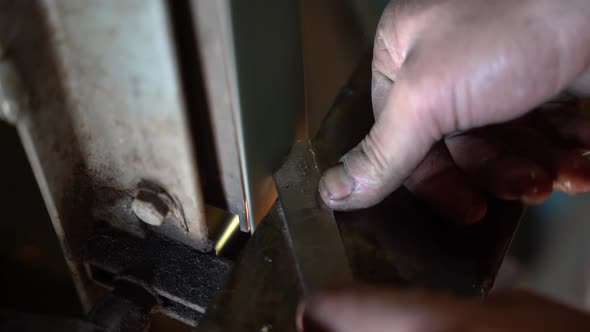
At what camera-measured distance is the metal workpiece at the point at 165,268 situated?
1.93 feet

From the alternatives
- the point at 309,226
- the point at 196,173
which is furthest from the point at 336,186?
the point at 196,173

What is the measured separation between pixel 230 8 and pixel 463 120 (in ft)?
1.02

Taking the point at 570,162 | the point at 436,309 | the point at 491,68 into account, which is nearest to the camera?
the point at 436,309

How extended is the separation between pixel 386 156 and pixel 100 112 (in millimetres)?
300

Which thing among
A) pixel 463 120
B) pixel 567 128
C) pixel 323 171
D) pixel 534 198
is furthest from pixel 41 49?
pixel 567 128

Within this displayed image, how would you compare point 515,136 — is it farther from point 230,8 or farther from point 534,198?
point 230,8

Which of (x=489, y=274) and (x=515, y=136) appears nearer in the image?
(x=489, y=274)

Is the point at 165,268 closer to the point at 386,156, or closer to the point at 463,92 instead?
the point at 386,156

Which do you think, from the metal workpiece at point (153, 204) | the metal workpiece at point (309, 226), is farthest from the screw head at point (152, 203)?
the metal workpiece at point (309, 226)

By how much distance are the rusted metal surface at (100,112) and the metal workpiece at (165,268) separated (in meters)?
0.01

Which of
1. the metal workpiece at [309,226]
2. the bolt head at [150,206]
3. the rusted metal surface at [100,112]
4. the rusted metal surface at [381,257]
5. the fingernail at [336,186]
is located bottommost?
the rusted metal surface at [381,257]

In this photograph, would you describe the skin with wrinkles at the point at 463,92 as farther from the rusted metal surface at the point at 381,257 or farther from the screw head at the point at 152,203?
the screw head at the point at 152,203

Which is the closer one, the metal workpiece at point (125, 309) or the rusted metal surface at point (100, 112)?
the rusted metal surface at point (100, 112)

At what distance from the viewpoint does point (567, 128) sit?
75cm
